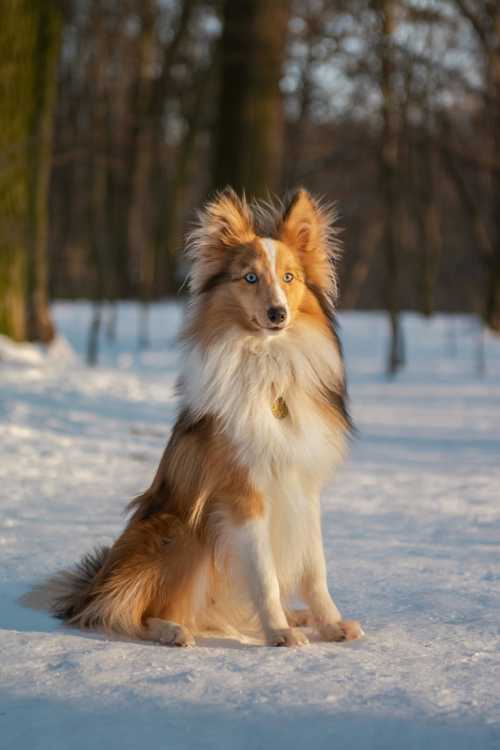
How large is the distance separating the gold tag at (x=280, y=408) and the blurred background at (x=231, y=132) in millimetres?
1146

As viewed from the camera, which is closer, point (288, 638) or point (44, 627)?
point (288, 638)

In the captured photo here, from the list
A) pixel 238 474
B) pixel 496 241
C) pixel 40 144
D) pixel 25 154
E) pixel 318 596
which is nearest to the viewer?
pixel 238 474

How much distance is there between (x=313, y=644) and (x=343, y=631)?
14 cm

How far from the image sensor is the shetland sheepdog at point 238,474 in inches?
165

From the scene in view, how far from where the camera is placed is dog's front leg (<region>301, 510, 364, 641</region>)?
4250 mm

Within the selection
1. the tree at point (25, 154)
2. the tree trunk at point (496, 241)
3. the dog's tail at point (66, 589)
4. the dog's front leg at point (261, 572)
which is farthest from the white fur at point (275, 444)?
the tree trunk at point (496, 241)

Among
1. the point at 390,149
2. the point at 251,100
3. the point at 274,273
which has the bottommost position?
the point at 274,273

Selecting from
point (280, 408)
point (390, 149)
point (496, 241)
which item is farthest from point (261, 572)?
point (496, 241)

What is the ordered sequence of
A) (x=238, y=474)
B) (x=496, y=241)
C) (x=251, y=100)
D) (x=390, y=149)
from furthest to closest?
(x=496, y=241) < (x=390, y=149) < (x=251, y=100) < (x=238, y=474)

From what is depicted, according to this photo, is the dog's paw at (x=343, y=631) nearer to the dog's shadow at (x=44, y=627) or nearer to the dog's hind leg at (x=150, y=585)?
the dog's shadow at (x=44, y=627)

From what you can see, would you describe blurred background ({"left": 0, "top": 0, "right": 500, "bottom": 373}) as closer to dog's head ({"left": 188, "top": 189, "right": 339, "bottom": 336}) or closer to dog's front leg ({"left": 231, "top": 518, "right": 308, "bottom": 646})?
dog's head ({"left": 188, "top": 189, "right": 339, "bottom": 336})

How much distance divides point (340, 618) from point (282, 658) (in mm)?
517

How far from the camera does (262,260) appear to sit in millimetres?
4387

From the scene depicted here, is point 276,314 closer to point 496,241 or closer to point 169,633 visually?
point 169,633
